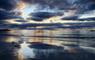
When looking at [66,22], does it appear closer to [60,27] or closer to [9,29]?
[60,27]

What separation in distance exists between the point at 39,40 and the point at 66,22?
1.19m

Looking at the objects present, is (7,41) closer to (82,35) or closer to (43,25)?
(43,25)

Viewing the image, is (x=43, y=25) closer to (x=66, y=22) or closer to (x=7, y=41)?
(x=66, y=22)

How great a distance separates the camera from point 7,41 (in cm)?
1232

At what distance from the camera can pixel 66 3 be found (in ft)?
38.9

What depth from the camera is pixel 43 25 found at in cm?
1176

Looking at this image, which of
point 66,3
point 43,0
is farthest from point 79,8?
point 43,0

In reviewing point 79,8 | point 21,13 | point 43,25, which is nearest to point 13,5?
point 21,13

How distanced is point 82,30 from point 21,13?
88.1 inches

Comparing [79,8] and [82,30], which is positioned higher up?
[79,8]

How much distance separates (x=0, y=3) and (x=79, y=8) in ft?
9.49

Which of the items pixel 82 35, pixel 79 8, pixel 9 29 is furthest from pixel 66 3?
pixel 9 29

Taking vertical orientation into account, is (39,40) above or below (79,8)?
below

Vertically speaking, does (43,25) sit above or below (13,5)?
below
